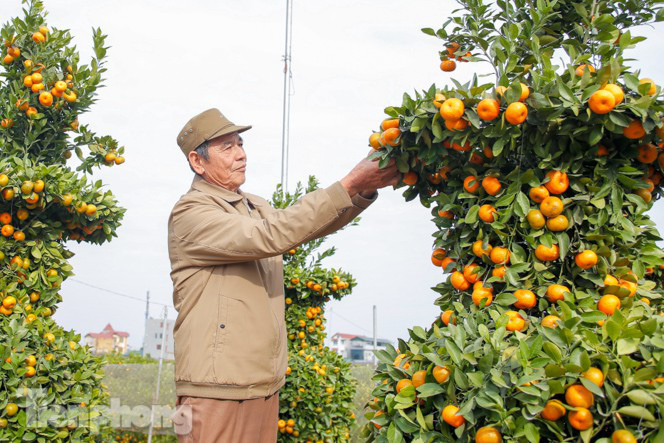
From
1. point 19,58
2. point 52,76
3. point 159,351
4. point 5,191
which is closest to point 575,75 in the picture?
point 5,191

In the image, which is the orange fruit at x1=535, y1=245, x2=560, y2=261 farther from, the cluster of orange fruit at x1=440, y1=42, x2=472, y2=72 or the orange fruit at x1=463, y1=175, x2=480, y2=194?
the cluster of orange fruit at x1=440, y1=42, x2=472, y2=72

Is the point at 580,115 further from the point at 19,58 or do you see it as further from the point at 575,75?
the point at 19,58

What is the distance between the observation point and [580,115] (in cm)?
170

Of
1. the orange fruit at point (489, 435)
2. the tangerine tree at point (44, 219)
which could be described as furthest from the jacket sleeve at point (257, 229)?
the tangerine tree at point (44, 219)

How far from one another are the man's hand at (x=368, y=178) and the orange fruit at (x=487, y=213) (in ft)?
1.36

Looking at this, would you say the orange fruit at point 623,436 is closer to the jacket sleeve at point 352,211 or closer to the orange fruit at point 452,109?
the orange fruit at point 452,109

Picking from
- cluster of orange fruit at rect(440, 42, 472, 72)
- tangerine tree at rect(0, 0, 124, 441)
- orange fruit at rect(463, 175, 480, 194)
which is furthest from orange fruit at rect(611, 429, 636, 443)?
tangerine tree at rect(0, 0, 124, 441)

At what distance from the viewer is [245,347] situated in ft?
8.10

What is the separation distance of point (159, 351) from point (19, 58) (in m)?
4.69

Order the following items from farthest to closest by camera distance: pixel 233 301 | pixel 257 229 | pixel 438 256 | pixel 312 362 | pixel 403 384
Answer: pixel 312 362
pixel 233 301
pixel 257 229
pixel 438 256
pixel 403 384

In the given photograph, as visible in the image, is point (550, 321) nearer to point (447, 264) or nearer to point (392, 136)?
point (447, 264)

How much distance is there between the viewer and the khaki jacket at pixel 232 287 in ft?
7.72

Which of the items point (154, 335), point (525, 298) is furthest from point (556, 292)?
point (154, 335)

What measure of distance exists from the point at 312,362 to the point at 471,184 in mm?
4089
